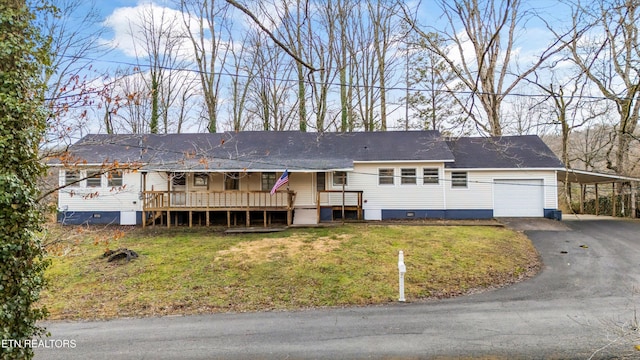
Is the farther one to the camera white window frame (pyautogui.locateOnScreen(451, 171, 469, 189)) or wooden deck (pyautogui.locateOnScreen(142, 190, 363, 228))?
white window frame (pyautogui.locateOnScreen(451, 171, 469, 189))

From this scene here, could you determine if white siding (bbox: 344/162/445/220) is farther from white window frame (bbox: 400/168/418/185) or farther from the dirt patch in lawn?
the dirt patch in lawn

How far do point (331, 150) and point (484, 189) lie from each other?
878 cm

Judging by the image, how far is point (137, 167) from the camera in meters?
4.56

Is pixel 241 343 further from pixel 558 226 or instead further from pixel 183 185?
pixel 558 226

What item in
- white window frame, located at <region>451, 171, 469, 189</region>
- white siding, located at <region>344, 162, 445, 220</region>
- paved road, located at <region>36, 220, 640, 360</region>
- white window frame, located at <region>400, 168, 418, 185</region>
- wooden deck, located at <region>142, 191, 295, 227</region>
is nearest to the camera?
paved road, located at <region>36, 220, 640, 360</region>

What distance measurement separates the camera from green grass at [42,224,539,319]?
26.6 ft

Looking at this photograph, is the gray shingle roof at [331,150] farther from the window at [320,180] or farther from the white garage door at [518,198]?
the white garage door at [518,198]

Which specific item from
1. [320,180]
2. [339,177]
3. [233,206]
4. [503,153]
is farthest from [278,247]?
[503,153]

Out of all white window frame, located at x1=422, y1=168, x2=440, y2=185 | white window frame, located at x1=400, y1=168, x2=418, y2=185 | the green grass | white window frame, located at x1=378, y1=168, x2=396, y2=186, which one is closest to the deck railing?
the green grass

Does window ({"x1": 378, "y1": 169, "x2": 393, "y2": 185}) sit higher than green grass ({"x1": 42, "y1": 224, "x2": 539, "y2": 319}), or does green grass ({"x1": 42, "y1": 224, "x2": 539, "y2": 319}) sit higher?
window ({"x1": 378, "y1": 169, "x2": 393, "y2": 185})

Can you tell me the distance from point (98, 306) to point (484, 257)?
11120mm

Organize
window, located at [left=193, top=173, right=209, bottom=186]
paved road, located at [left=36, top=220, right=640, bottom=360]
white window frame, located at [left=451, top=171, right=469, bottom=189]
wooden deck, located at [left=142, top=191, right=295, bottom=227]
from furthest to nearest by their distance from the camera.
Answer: white window frame, located at [left=451, top=171, right=469, bottom=189] < window, located at [left=193, top=173, right=209, bottom=186] < wooden deck, located at [left=142, top=191, right=295, bottom=227] < paved road, located at [left=36, top=220, right=640, bottom=360]

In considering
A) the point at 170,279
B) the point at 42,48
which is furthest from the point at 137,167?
the point at 170,279

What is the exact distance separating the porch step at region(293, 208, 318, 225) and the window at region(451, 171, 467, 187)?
7.90 meters
